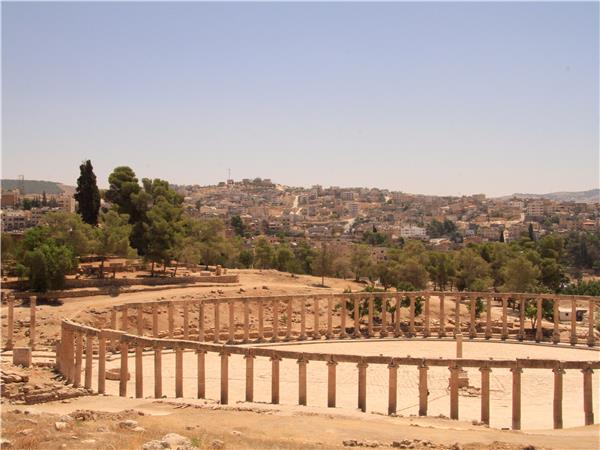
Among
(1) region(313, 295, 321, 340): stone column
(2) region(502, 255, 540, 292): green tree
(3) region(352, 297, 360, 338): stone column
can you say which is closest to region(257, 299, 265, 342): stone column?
(1) region(313, 295, 321, 340): stone column

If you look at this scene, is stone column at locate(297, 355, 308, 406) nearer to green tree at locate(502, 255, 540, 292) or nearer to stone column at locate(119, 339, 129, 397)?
stone column at locate(119, 339, 129, 397)

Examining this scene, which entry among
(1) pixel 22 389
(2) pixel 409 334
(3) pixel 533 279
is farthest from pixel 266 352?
(3) pixel 533 279

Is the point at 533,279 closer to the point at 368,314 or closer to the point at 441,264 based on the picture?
the point at 441,264

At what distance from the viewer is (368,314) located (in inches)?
2203

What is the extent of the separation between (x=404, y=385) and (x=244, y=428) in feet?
49.6

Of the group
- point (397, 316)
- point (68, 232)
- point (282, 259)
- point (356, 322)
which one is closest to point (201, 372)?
point (356, 322)

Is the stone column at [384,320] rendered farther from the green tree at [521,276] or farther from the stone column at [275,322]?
the green tree at [521,276]

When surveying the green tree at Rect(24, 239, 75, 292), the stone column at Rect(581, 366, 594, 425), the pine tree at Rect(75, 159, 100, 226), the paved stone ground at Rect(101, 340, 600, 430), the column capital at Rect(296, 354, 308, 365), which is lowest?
the paved stone ground at Rect(101, 340, 600, 430)

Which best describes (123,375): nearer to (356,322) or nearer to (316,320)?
(316,320)

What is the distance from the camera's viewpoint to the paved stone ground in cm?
3384

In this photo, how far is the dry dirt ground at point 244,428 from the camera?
22.7 metres

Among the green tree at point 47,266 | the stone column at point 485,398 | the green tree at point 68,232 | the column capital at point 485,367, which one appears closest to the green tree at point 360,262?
the green tree at point 68,232

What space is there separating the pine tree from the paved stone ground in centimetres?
3049

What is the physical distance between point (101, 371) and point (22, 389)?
12.3ft
